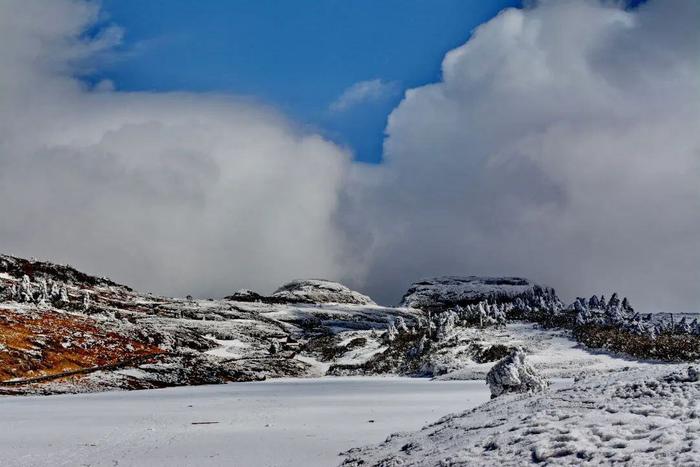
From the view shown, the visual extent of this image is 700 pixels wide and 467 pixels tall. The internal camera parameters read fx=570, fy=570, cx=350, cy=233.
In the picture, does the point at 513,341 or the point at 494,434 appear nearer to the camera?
the point at 494,434

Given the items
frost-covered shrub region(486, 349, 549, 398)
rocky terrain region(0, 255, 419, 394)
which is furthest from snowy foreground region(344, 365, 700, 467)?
rocky terrain region(0, 255, 419, 394)

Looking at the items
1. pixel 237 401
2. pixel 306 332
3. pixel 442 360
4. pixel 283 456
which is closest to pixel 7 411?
pixel 237 401

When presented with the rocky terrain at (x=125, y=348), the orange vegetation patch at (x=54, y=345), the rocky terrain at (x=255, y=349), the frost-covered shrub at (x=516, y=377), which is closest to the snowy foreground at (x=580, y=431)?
the frost-covered shrub at (x=516, y=377)

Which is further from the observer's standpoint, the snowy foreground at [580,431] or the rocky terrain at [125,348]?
the rocky terrain at [125,348]

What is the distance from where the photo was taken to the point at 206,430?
88.3 feet

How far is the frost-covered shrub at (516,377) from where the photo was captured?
28.4 metres

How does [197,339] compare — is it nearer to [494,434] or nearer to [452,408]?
[452,408]

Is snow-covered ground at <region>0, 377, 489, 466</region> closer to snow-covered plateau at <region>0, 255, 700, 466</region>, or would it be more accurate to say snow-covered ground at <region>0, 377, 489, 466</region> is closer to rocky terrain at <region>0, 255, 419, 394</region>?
snow-covered plateau at <region>0, 255, 700, 466</region>

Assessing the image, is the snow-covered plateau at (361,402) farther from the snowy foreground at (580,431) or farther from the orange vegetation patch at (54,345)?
the orange vegetation patch at (54,345)

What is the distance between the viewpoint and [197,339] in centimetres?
12750

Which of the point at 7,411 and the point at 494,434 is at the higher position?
the point at 494,434

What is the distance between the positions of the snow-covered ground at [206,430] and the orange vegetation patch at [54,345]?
3546cm

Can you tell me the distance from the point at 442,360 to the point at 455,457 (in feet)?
241

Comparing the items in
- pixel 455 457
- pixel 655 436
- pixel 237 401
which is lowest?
pixel 237 401
